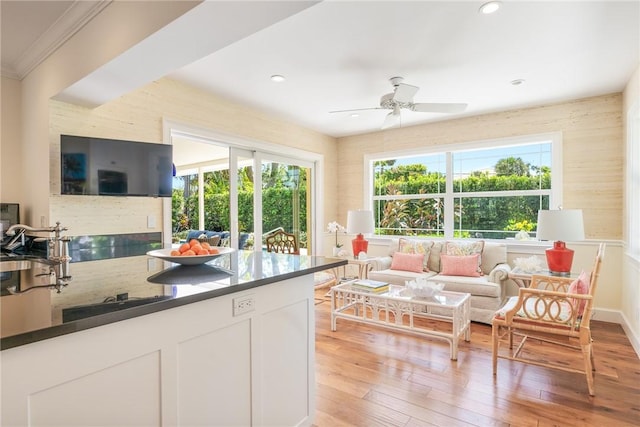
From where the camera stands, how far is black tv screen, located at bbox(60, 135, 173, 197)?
2592 mm

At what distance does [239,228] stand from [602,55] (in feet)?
13.5

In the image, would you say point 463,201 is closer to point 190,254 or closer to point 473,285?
point 473,285

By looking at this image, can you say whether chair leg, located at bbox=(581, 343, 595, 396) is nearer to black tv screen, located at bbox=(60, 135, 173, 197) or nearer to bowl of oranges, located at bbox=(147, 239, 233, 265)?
bowl of oranges, located at bbox=(147, 239, 233, 265)

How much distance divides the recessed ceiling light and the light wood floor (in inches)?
103

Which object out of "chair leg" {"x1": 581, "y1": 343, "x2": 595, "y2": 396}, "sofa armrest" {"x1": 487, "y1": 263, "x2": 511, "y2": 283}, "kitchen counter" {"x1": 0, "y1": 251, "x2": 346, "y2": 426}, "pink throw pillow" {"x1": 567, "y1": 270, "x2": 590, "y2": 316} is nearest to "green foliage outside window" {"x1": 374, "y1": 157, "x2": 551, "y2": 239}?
"sofa armrest" {"x1": 487, "y1": 263, "x2": 511, "y2": 283}

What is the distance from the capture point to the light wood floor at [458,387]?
2.02 meters

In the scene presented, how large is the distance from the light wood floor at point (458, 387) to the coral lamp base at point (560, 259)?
73 cm

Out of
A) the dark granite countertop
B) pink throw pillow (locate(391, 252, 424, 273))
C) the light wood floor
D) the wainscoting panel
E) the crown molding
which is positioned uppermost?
the crown molding

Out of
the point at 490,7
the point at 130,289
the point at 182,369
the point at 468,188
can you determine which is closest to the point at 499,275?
the point at 468,188

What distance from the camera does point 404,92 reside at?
10.6 feet

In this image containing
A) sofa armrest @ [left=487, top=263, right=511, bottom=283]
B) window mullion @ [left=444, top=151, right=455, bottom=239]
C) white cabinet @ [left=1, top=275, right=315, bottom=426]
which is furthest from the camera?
window mullion @ [left=444, top=151, right=455, bottom=239]

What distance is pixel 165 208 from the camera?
11.0ft

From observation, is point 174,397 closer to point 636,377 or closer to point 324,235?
point 636,377

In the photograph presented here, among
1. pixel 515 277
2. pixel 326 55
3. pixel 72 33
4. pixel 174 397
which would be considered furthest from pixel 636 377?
pixel 72 33
